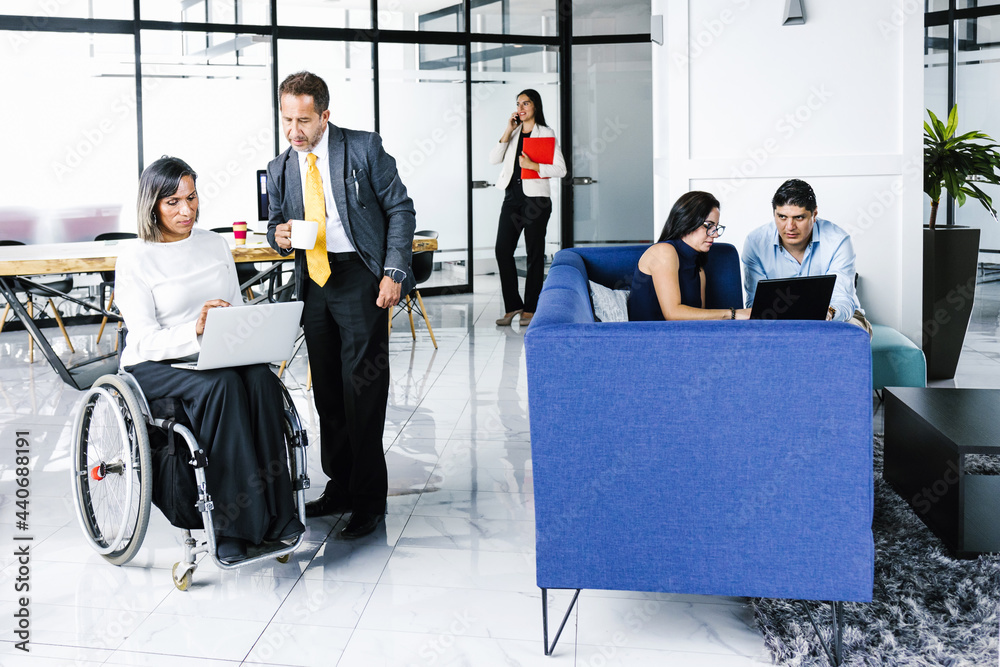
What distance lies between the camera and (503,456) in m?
4.00

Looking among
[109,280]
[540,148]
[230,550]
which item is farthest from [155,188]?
[540,148]

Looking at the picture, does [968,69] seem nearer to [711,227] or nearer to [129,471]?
[711,227]

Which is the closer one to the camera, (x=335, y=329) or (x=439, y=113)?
(x=335, y=329)

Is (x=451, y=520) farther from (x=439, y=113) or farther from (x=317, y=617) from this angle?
(x=439, y=113)

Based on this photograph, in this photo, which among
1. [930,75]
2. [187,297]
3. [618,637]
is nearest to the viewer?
[618,637]

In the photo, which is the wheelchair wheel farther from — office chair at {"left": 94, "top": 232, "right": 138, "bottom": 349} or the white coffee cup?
office chair at {"left": 94, "top": 232, "right": 138, "bottom": 349}

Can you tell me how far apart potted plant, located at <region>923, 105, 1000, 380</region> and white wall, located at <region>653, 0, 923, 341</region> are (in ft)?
1.73

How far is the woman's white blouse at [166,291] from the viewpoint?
108 inches

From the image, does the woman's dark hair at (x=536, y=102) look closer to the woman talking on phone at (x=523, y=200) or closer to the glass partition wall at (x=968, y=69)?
the woman talking on phone at (x=523, y=200)

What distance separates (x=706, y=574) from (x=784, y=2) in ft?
11.1

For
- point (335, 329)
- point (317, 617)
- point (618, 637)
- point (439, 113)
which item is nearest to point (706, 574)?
point (618, 637)

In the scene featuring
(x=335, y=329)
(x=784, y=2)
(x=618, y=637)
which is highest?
(x=784, y=2)

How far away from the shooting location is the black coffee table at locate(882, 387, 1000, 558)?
2.75 meters

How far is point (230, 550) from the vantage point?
2656 mm
